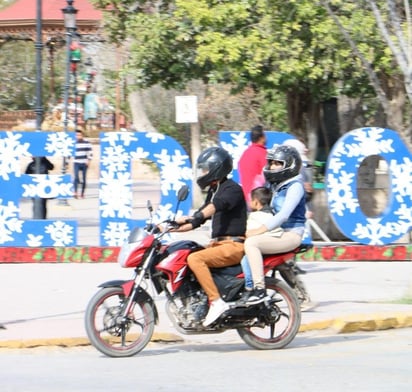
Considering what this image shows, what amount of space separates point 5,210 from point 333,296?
18.0 ft

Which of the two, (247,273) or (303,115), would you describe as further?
(303,115)

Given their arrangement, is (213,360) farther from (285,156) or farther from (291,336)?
(285,156)

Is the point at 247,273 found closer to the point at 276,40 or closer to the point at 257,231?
the point at 257,231

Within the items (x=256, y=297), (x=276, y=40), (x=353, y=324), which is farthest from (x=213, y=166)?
(x=276, y=40)

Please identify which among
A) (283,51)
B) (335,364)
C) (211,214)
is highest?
(283,51)

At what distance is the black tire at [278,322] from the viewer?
9.52 meters

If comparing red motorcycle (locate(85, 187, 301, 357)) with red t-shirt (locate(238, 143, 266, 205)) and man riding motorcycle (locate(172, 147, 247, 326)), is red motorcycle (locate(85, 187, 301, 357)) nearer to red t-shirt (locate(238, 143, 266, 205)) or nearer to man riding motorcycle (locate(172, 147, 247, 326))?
man riding motorcycle (locate(172, 147, 247, 326))

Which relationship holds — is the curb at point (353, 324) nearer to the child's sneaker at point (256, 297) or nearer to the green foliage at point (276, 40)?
the child's sneaker at point (256, 297)

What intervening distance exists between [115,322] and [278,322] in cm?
144

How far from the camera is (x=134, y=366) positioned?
888cm

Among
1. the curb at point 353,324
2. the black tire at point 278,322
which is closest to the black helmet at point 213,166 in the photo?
the black tire at point 278,322

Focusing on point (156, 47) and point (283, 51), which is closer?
point (283, 51)

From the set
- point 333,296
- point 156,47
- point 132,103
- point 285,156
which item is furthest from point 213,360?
point 132,103

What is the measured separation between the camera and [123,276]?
48.3 ft
